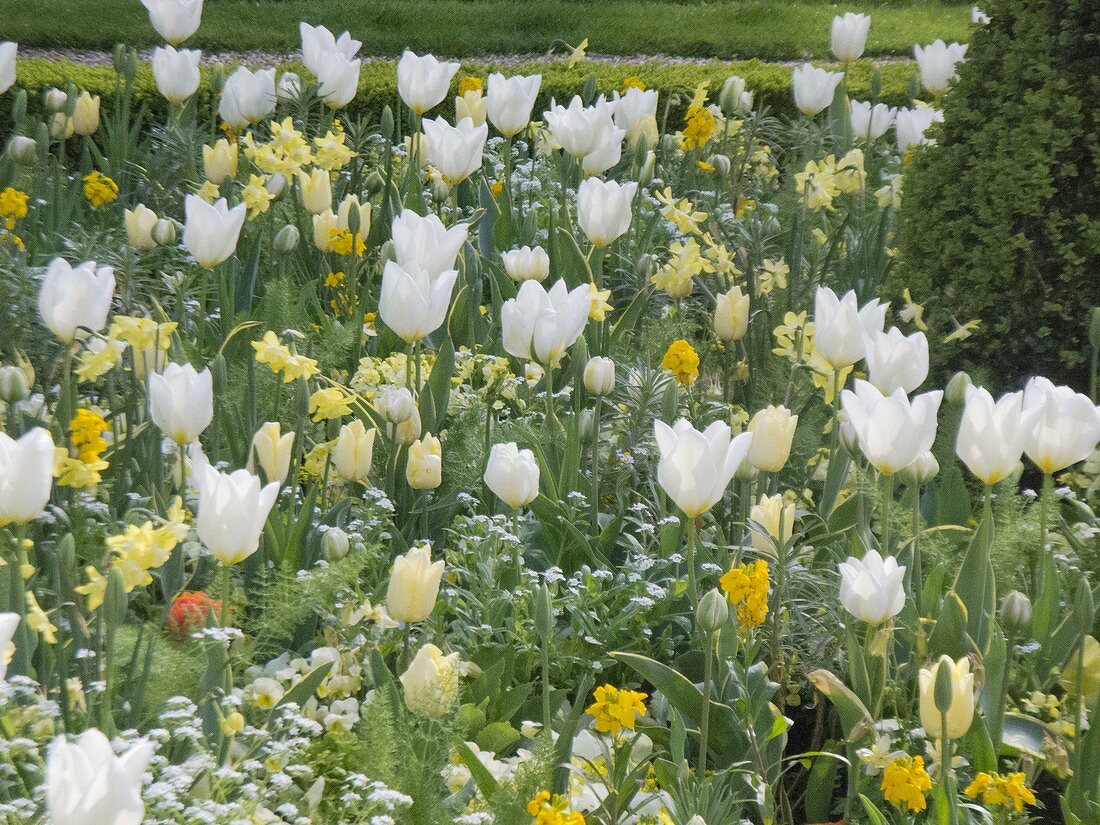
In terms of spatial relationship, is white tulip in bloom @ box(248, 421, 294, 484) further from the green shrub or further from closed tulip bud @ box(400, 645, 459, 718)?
the green shrub

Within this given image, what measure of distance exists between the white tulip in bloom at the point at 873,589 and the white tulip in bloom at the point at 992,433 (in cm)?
23

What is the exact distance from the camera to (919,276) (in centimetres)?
312

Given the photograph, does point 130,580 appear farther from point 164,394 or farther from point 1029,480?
point 1029,480

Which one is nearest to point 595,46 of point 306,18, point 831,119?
point 306,18

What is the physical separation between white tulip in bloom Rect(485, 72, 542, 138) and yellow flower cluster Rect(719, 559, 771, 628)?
1.88 m

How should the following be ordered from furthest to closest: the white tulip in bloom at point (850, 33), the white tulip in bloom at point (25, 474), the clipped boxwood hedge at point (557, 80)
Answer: the clipped boxwood hedge at point (557, 80) → the white tulip in bloom at point (850, 33) → the white tulip in bloom at point (25, 474)

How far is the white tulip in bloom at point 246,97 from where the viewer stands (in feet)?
11.1

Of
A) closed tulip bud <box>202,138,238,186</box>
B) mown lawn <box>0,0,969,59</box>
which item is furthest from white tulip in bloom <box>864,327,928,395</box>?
mown lawn <box>0,0,969,59</box>

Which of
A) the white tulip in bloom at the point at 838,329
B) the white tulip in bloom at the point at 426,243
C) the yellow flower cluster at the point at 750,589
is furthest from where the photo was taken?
the white tulip in bloom at the point at 426,243

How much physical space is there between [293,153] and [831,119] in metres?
2.39

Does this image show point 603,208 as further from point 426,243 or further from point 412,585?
point 412,585

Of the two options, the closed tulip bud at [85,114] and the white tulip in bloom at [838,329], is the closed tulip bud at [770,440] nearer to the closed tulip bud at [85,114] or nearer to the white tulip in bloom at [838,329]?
the white tulip in bloom at [838,329]

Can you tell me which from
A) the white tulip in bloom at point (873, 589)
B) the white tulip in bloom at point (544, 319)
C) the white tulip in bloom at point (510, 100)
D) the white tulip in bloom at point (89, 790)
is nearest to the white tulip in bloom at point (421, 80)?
the white tulip in bloom at point (510, 100)

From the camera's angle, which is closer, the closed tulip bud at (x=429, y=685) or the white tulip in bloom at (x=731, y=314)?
the closed tulip bud at (x=429, y=685)
